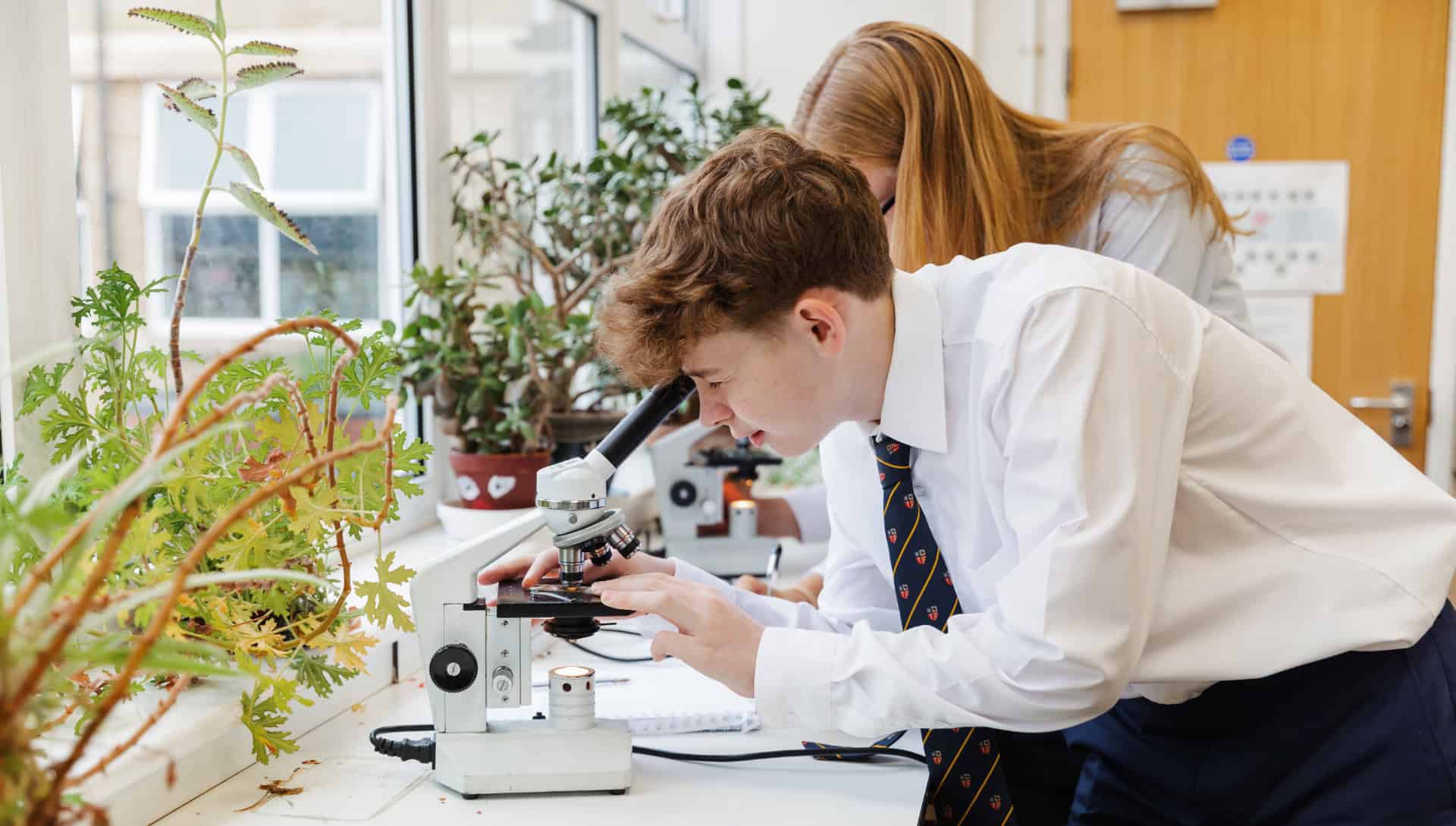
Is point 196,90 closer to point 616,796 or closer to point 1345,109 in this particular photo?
point 616,796

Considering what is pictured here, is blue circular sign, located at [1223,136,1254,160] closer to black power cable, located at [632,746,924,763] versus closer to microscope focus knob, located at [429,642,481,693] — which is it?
black power cable, located at [632,746,924,763]

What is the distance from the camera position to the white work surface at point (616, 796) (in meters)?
1.17

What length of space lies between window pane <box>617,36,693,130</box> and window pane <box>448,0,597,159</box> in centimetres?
14

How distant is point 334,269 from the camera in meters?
2.01

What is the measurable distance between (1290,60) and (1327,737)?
2.80 metres

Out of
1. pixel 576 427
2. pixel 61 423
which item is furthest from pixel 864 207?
pixel 576 427

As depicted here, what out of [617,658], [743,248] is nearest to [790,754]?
[617,658]

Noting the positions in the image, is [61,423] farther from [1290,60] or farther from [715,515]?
[1290,60]

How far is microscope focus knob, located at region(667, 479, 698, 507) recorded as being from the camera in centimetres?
225

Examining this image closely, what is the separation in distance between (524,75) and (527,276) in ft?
1.39

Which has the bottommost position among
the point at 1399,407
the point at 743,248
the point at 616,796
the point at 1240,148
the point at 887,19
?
the point at 616,796

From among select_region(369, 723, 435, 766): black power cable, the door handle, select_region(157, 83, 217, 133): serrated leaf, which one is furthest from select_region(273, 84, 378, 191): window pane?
the door handle

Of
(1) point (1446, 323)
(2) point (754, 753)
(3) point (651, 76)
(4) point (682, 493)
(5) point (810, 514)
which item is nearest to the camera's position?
(2) point (754, 753)

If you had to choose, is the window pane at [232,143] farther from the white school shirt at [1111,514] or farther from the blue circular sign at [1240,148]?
the blue circular sign at [1240,148]
